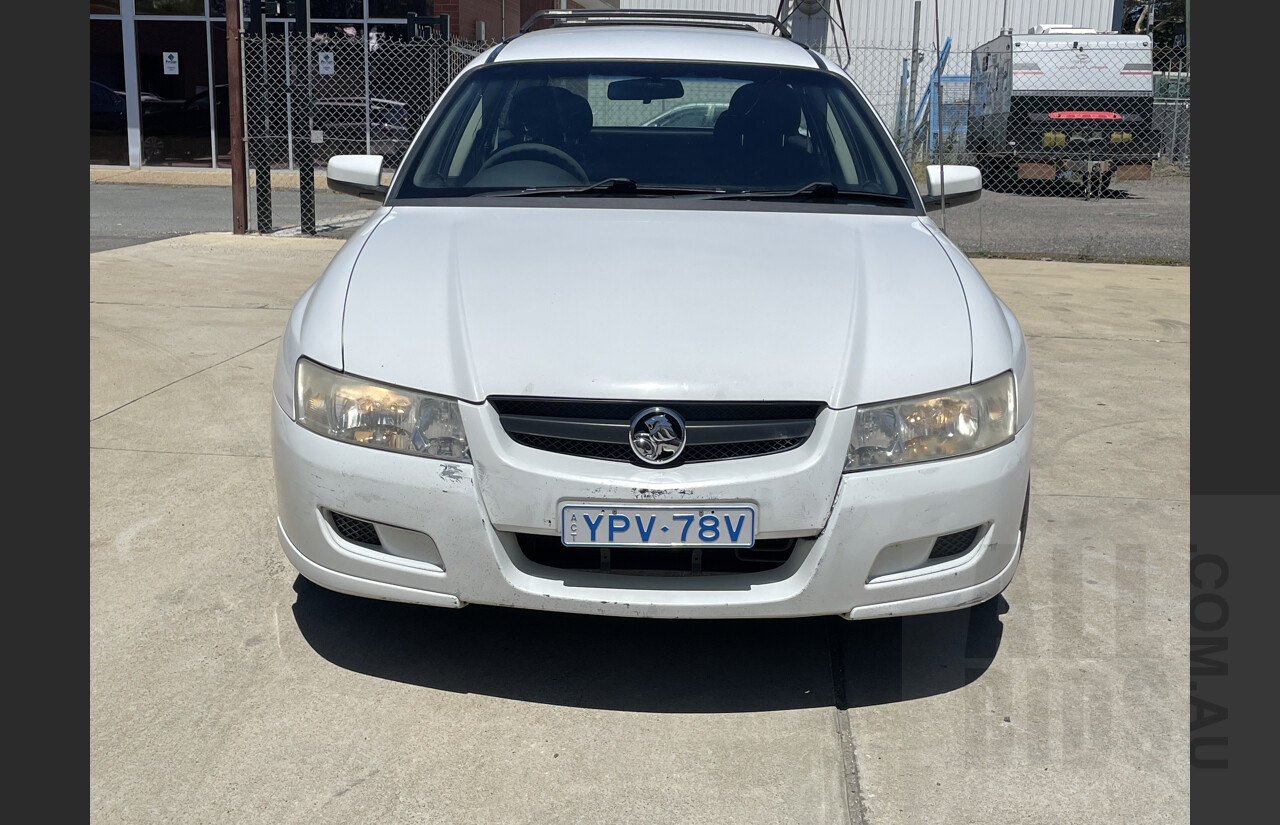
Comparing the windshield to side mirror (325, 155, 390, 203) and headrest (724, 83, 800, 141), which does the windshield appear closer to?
headrest (724, 83, 800, 141)

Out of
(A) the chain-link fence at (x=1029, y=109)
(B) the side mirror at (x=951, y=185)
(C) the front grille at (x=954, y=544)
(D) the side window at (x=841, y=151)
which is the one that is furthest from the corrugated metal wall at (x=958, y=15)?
(C) the front grille at (x=954, y=544)

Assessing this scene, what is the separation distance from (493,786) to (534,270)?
1266 millimetres

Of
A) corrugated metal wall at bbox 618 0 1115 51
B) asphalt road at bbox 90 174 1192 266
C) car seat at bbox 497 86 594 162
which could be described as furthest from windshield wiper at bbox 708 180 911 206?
corrugated metal wall at bbox 618 0 1115 51

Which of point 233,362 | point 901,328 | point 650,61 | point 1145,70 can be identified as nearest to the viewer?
point 901,328

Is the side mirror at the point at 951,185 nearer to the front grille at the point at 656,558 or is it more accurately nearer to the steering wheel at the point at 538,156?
the steering wheel at the point at 538,156

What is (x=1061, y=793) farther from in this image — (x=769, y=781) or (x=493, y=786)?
(x=493, y=786)

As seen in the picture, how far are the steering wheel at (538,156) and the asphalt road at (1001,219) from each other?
7208 mm

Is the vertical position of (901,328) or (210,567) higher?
(901,328)

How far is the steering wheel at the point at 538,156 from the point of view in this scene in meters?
3.79

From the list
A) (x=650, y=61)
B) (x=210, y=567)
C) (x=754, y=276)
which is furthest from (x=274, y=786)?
(x=650, y=61)

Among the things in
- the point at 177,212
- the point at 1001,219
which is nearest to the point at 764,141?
the point at 1001,219

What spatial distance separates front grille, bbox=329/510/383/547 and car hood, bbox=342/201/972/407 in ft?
1.13

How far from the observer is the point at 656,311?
9.26 feet

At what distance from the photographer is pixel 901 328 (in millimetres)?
2848
